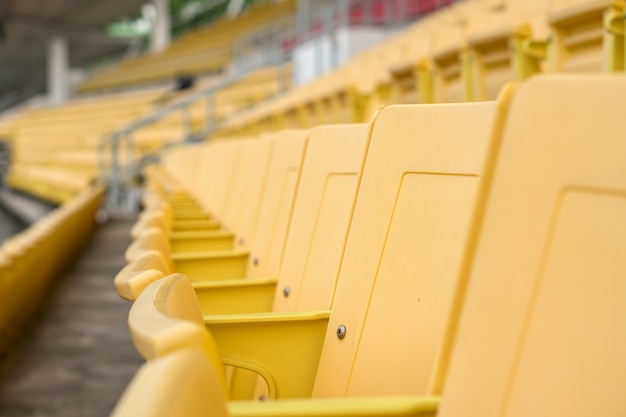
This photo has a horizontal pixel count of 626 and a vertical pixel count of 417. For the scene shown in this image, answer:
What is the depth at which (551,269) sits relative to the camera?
35cm

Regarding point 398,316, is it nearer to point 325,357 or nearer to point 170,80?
point 325,357

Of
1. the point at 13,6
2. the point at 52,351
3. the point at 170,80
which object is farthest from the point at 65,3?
the point at 52,351

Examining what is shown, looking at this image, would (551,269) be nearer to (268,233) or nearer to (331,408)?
(331,408)

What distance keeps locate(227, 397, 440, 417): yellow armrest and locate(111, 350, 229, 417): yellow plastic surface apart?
1.5 inches

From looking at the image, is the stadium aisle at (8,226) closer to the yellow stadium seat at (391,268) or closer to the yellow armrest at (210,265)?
the yellow armrest at (210,265)

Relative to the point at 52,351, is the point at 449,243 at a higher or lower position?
higher

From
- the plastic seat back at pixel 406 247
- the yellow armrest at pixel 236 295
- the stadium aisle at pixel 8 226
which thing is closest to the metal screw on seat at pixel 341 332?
the plastic seat back at pixel 406 247

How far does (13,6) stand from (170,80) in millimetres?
1528

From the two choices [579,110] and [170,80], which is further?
[170,80]

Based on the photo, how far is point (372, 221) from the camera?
1.78 ft

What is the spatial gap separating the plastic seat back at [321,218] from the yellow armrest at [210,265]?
20 centimetres

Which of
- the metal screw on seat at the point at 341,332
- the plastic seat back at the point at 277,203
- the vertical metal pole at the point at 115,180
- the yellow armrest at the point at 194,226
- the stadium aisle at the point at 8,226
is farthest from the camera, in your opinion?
the stadium aisle at the point at 8,226

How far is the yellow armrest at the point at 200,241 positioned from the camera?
1.18 metres

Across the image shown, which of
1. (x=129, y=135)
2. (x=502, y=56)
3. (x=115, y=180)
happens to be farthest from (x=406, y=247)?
(x=129, y=135)
